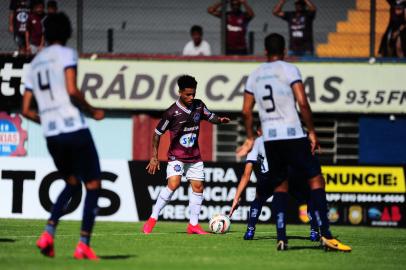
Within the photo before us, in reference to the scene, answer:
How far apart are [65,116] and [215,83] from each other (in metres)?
14.8

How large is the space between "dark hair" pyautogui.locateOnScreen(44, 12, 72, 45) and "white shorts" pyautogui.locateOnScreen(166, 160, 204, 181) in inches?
226

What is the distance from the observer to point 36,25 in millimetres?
23891

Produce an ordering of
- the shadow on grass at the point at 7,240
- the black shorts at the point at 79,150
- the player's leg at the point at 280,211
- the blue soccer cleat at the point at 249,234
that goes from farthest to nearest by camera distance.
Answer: the blue soccer cleat at the point at 249,234 → the shadow on grass at the point at 7,240 → the player's leg at the point at 280,211 → the black shorts at the point at 79,150

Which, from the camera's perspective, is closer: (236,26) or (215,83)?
(236,26)

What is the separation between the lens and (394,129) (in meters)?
25.4

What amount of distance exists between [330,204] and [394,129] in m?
4.70

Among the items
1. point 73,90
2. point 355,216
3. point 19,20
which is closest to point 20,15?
point 19,20

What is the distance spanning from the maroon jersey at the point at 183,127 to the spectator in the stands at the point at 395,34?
30.7 feet

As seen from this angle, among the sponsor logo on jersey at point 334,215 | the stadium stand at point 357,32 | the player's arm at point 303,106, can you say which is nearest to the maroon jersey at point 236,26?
the stadium stand at point 357,32

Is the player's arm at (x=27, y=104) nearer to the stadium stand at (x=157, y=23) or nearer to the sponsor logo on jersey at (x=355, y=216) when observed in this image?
the sponsor logo on jersey at (x=355, y=216)

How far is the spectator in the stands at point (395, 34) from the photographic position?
24219 millimetres

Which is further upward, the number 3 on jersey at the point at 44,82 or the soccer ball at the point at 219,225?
the number 3 on jersey at the point at 44,82

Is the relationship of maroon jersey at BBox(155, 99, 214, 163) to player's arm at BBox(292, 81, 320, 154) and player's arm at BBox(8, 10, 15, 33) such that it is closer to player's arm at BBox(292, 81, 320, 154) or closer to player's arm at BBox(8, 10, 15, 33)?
player's arm at BBox(292, 81, 320, 154)

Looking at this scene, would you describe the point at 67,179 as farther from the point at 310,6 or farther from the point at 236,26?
the point at 310,6
